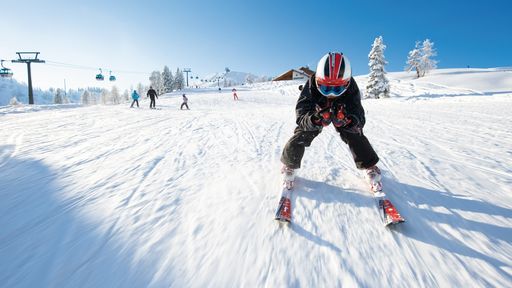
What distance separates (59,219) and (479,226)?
430cm

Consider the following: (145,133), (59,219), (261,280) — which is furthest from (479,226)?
(145,133)

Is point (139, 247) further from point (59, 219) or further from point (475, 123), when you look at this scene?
point (475, 123)

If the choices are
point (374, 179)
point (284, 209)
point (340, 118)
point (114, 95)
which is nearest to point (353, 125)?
point (340, 118)

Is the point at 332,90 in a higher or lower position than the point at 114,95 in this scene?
lower

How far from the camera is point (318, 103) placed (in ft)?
10.9

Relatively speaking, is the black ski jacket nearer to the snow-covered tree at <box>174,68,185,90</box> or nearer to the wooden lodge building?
the wooden lodge building

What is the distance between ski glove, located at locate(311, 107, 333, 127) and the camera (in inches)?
108

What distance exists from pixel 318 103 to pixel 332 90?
1.10 feet

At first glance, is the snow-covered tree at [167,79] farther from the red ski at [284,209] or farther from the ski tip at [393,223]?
the ski tip at [393,223]

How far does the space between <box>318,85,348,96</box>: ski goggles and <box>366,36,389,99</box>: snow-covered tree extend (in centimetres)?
3690

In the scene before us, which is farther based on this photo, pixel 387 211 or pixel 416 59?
pixel 416 59

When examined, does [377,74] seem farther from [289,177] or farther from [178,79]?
[178,79]

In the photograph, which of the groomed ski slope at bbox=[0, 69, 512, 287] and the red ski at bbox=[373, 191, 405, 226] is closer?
the groomed ski slope at bbox=[0, 69, 512, 287]

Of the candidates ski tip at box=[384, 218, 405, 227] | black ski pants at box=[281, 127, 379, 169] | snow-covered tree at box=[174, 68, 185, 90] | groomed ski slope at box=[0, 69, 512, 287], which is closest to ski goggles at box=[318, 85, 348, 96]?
black ski pants at box=[281, 127, 379, 169]
